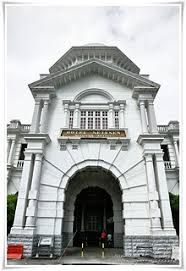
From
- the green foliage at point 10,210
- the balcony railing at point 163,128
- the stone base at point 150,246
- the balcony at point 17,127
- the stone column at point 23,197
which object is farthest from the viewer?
the balcony railing at point 163,128

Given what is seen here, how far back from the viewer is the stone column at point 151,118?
13.5 meters

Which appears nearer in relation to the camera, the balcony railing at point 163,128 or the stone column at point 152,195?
the stone column at point 152,195

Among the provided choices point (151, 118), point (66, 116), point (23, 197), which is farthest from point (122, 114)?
point (23, 197)

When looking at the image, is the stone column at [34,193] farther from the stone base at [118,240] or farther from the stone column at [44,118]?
the stone base at [118,240]

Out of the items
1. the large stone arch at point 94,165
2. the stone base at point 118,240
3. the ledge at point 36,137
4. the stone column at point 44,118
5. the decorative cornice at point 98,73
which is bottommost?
the stone base at point 118,240

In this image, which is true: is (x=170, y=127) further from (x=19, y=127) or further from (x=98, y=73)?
(x=19, y=127)

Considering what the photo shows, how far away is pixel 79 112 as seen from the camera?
14.9m

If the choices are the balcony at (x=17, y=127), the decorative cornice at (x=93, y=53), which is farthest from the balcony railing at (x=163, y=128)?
the balcony at (x=17, y=127)

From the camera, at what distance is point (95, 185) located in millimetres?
15109

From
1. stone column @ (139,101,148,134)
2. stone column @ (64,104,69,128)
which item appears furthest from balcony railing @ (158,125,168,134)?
stone column @ (64,104,69,128)

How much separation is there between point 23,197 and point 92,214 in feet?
25.5

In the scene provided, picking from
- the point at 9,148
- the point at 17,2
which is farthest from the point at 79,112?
the point at 17,2

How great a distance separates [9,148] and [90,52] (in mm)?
11492

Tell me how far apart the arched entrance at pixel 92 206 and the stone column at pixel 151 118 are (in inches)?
155
